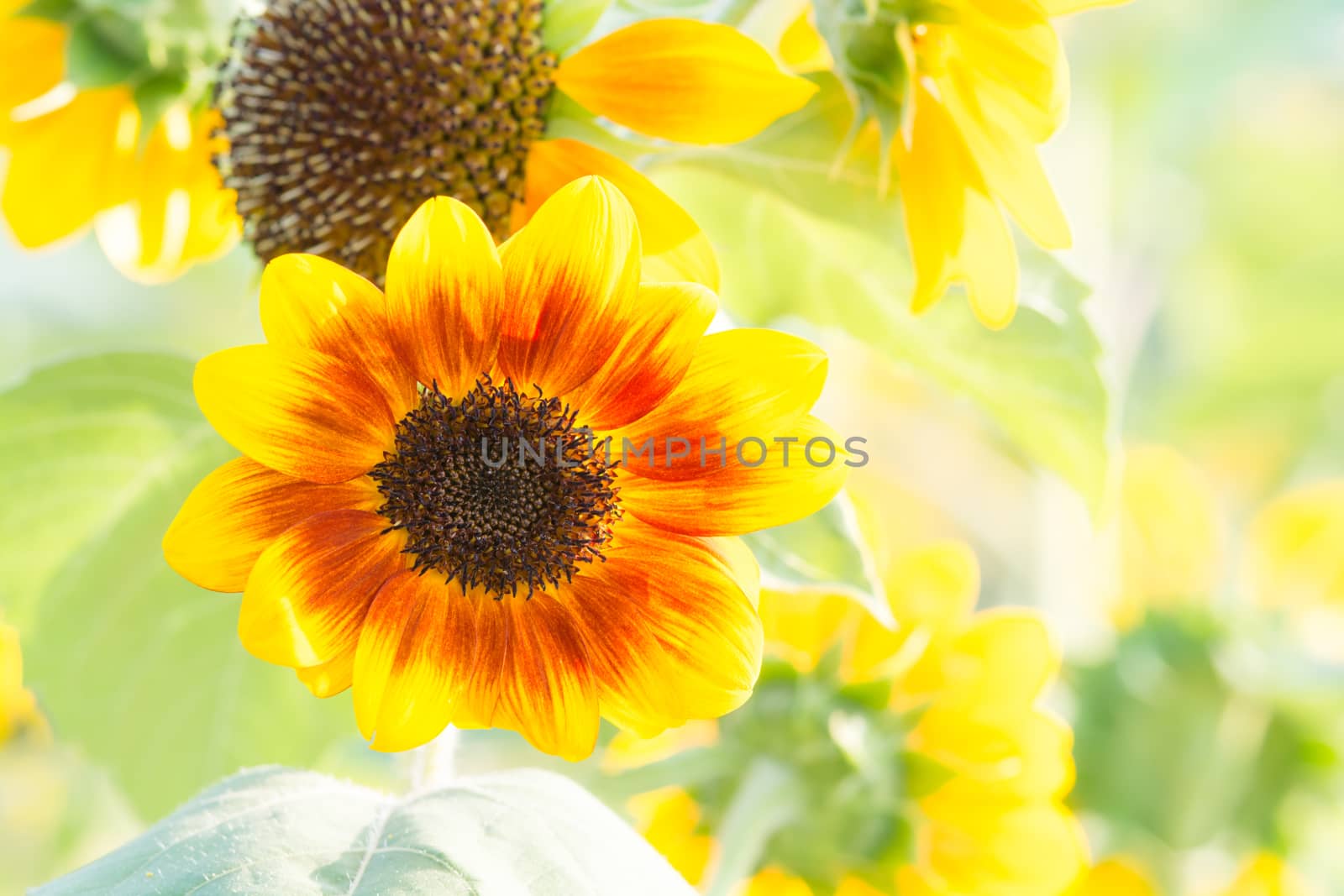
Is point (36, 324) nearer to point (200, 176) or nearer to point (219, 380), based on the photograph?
point (200, 176)

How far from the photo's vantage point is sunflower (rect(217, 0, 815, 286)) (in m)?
0.45

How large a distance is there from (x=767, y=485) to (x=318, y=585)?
138mm

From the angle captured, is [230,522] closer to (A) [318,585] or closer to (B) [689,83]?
(A) [318,585]

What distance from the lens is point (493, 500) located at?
1.38ft

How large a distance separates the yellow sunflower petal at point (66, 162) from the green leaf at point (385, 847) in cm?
37

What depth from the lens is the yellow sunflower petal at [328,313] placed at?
1.21 ft

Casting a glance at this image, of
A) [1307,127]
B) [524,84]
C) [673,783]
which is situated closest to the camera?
[524,84]

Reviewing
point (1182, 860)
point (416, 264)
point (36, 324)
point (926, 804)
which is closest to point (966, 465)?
point (1182, 860)

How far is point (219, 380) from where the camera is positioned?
1.21ft

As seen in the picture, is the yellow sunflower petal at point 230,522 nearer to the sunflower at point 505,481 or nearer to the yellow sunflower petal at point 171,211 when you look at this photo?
the sunflower at point 505,481

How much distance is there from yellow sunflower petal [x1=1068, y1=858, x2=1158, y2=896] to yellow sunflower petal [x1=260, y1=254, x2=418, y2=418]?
0.83 metres

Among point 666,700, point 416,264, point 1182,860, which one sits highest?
point 416,264

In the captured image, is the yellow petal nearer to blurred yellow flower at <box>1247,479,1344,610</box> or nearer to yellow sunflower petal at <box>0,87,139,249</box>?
yellow sunflower petal at <box>0,87,139,249</box>

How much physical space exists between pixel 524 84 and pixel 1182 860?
811 millimetres
